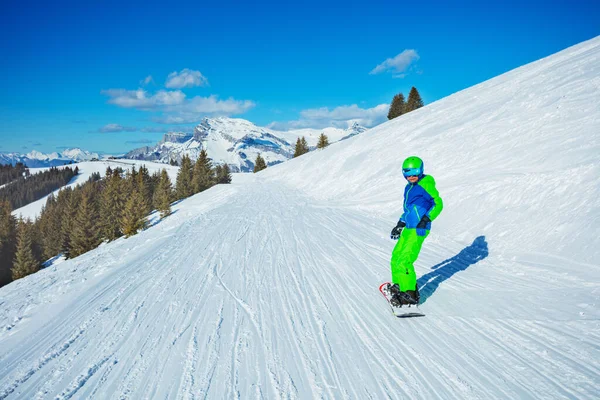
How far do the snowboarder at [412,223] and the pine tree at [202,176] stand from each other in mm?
50135

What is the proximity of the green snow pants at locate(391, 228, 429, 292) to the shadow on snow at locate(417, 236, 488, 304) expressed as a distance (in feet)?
2.55

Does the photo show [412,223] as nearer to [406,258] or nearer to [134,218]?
[406,258]

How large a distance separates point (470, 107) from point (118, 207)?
174 feet

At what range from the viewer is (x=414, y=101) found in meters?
A: 53.6

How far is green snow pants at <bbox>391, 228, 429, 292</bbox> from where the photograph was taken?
4.46 meters

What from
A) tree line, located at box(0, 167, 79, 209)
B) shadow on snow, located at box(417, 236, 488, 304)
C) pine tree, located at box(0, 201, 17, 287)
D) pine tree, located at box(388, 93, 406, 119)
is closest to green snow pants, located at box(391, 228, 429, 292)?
shadow on snow, located at box(417, 236, 488, 304)

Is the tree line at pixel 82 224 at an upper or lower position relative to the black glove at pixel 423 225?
lower

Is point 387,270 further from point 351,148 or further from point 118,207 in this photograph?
point 118,207

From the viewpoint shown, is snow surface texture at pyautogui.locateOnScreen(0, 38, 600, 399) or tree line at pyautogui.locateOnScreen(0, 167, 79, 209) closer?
snow surface texture at pyautogui.locateOnScreen(0, 38, 600, 399)

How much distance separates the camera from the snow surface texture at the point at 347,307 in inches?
126

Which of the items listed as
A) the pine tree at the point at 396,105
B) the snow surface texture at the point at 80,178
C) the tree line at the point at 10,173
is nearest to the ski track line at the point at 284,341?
the pine tree at the point at 396,105

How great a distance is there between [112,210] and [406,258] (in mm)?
55347

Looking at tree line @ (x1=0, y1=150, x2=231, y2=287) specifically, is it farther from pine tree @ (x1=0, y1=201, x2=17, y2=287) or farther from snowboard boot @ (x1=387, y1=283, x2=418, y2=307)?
snowboard boot @ (x1=387, y1=283, x2=418, y2=307)

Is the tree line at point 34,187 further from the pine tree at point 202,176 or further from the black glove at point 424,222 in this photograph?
the black glove at point 424,222
